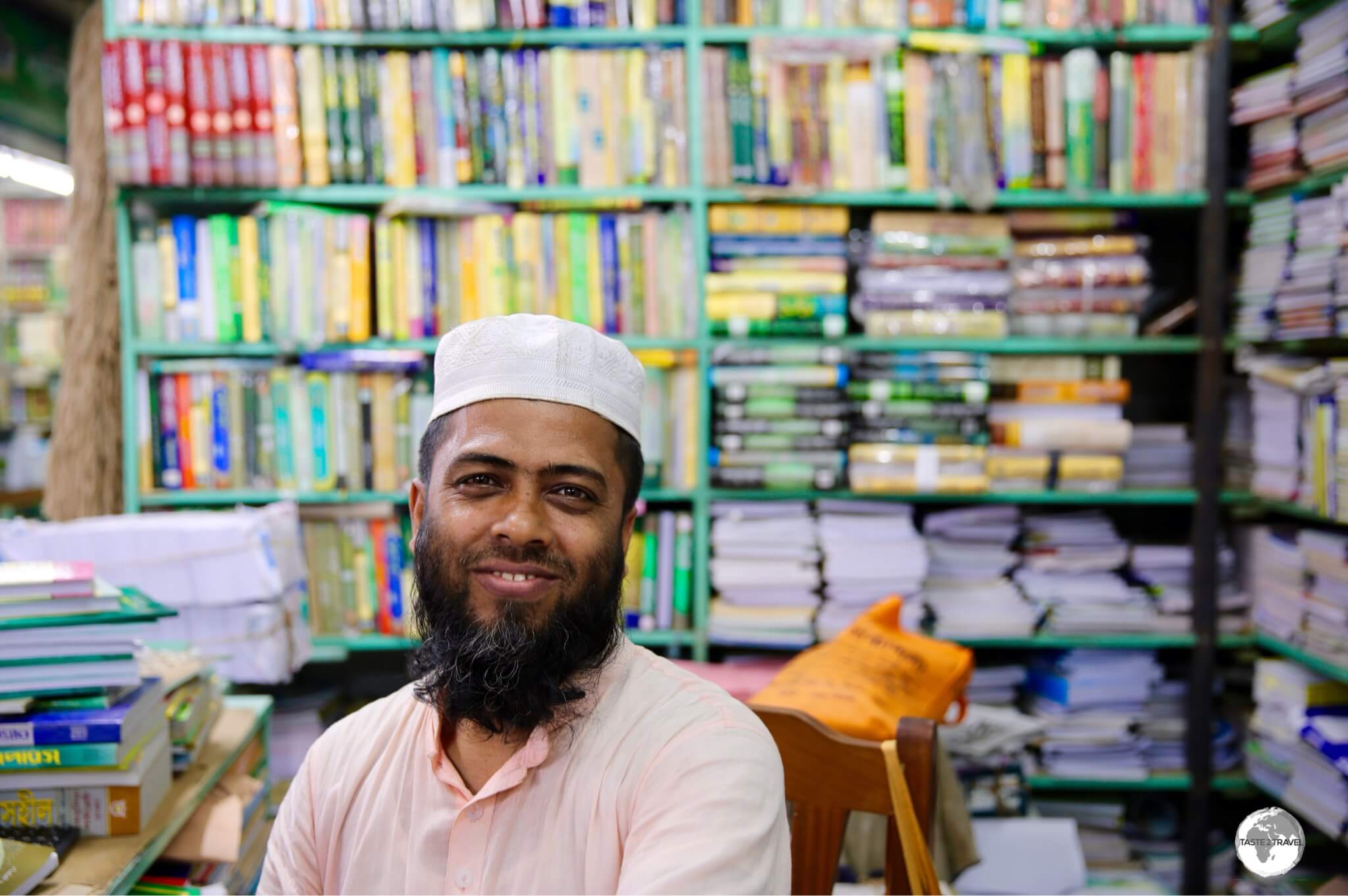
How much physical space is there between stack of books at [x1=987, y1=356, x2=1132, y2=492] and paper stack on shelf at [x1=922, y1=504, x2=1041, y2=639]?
0.48 ft

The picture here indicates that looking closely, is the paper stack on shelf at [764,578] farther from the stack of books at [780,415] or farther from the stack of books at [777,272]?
the stack of books at [777,272]

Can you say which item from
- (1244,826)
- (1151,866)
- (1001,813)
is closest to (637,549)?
(1001,813)

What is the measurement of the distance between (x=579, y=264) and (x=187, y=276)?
1010 mm

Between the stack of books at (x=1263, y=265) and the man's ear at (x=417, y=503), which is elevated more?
the stack of books at (x=1263, y=265)

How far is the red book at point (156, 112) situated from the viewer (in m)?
2.40

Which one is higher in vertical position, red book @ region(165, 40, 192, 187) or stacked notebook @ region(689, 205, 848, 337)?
red book @ region(165, 40, 192, 187)

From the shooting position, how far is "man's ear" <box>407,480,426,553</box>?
122cm

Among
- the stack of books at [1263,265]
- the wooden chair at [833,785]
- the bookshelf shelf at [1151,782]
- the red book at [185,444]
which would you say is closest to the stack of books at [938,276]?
the stack of books at [1263,265]

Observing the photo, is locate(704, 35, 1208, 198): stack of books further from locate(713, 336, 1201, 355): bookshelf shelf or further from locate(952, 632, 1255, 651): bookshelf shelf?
locate(952, 632, 1255, 651): bookshelf shelf

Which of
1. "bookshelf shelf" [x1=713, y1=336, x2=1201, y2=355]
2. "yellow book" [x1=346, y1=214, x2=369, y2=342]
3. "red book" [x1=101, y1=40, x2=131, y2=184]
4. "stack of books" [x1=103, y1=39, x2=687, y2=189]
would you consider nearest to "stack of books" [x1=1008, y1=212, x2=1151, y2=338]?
"bookshelf shelf" [x1=713, y1=336, x2=1201, y2=355]

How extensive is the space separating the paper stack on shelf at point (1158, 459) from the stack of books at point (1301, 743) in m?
0.51

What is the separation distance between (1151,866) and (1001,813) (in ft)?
2.20

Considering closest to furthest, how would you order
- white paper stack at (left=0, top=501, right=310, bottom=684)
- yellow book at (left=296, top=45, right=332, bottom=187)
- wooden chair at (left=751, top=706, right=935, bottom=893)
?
wooden chair at (left=751, top=706, right=935, bottom=893) → white paper stack at (left=0, top=501, right=310, bottom=684) → yellow book at (left=296, top=45, right=332, bottom=187)

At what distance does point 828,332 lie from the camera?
2516 mm
